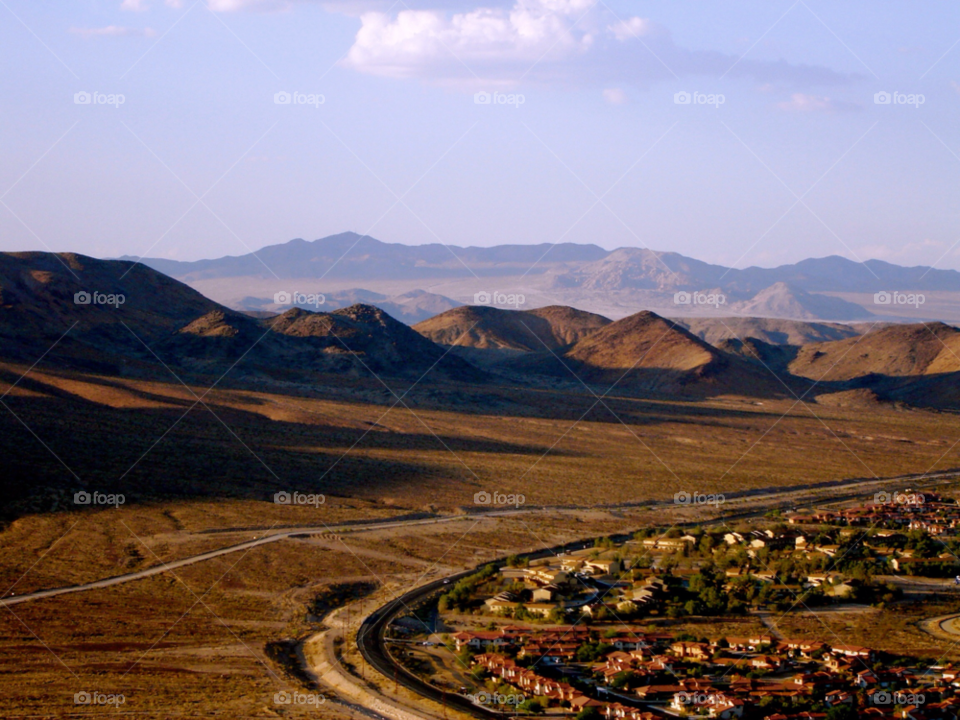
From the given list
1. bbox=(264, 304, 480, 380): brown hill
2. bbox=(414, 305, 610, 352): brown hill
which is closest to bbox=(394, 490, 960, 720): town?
bbox=(264, 304, 480, 380): brown hill

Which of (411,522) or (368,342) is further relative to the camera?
(368,342)

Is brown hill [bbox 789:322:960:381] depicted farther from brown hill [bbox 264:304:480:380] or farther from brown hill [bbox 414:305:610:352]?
brown hill [bbox 264:304:480:380]

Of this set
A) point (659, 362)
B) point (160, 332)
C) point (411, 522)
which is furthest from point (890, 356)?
point (411, 522)

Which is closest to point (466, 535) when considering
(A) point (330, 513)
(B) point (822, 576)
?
(A) point (330, 513)

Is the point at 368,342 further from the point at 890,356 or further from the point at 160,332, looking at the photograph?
the point at 890,356

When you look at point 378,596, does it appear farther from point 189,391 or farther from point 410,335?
point 410,335
